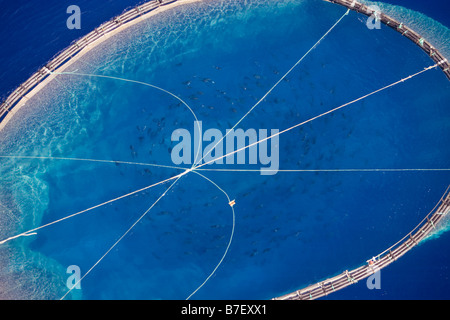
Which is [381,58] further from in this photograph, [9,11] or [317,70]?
[9,11]

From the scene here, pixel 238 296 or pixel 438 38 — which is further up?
pixel 438 38

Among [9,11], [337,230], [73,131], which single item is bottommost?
[337,230]

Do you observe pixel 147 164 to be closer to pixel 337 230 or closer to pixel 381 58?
pixel 337 230

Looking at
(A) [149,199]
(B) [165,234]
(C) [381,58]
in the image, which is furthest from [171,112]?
(C) [381,58]

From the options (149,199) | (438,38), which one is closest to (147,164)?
(149,199)
